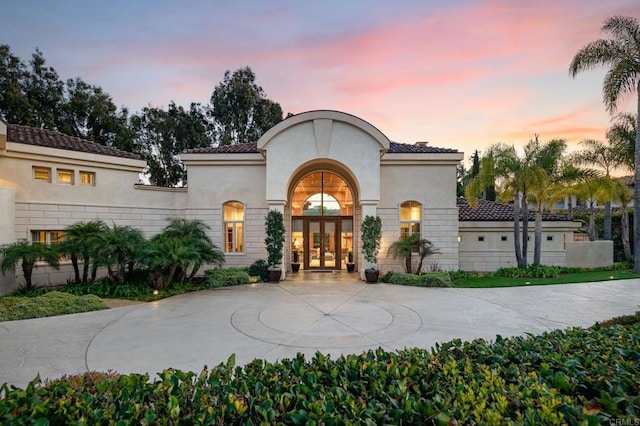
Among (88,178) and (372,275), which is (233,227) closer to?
(88,178)

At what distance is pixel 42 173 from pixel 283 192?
981 centimetres

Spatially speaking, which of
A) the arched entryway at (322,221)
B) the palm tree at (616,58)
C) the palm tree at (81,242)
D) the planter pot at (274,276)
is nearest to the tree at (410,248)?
the arched entryway at (322,221)

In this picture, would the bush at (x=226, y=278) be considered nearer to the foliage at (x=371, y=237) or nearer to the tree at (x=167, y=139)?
the foliage at (x=371, y=237)

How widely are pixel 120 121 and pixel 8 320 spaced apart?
23058 mm

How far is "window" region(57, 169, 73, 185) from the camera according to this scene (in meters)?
12.1

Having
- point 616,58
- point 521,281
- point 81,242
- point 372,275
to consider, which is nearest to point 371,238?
point 372,275

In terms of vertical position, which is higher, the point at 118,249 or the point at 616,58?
the point at 616,58

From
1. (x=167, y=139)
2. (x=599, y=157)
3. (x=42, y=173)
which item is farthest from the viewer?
(x=167, y=139)

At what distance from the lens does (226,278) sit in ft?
39.5

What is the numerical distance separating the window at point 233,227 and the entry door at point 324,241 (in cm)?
366

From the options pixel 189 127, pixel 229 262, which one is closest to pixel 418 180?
pixel 229 262

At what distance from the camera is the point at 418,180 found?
47.8 ft

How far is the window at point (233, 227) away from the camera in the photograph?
14.4 m

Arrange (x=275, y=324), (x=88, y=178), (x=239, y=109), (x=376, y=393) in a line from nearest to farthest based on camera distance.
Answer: (x=376, y=393) < (x=275, y=324) < (x=88, y=178) < (x=239, y=109)
